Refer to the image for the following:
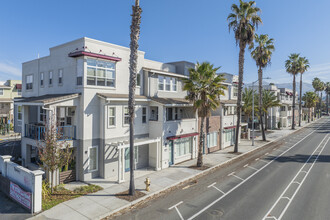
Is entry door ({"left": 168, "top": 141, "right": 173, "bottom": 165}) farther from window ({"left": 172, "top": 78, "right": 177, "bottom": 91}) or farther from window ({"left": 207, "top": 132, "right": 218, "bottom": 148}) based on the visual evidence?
window ({"left": 207, "top": 132, "right": 218, "bottom": 148})

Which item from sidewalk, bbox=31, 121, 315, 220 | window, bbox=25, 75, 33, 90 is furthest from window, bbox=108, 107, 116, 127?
window, bbox=25, 75, 33, 90

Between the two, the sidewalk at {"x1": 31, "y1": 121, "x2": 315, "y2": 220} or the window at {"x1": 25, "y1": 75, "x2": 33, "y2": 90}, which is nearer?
the sidewalk at {"x1": 31, "y1": 121, "x2": 315, "y2": 220}

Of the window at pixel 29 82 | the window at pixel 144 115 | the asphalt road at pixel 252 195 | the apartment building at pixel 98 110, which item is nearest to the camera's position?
the asphalt road at pixel 252 195

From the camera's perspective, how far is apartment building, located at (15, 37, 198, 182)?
17.5m

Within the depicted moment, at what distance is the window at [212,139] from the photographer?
28.2 meters

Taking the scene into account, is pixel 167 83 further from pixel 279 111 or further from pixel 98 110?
pixel 279 111

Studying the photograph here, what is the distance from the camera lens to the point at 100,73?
60.7ft

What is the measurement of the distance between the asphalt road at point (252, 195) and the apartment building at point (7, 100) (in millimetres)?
43612

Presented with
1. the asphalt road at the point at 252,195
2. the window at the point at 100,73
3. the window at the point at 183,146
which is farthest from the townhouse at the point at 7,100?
the asphalt road at the point at 252,195

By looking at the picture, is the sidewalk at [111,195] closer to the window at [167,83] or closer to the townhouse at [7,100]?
the window at [167,83]

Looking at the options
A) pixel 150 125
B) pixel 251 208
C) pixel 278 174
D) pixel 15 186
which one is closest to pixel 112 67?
pixel 150 125

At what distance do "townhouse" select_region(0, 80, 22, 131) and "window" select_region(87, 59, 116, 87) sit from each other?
35582 mm

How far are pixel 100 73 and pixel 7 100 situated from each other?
36.7 m

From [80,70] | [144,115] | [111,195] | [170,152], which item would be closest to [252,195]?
[170,152]
